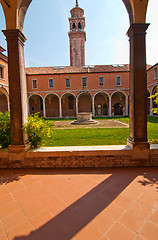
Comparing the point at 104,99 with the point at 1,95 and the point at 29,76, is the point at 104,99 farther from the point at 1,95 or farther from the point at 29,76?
the point at 1,95

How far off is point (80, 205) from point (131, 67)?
330cm

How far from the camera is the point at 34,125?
3.25 metres

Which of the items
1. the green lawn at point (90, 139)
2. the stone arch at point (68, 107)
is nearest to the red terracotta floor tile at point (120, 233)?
the green lawn at point (90, 139)

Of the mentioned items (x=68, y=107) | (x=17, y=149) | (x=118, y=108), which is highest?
(x=68, y=107)

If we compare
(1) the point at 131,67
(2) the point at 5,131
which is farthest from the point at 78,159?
(1) the point at 131,67

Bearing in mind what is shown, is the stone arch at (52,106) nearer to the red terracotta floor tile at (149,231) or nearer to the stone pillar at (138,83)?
the stone pillar at (138,83)

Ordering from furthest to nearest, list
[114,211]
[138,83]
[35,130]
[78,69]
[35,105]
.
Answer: [35,105] → [78,69] → [35,130] → [138,83] → [114,211]

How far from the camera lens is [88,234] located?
1.46 m

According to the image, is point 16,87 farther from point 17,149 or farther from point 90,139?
point 90,139

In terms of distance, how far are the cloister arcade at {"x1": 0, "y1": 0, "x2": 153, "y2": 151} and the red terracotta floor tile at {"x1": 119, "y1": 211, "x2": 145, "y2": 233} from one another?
1.66 m

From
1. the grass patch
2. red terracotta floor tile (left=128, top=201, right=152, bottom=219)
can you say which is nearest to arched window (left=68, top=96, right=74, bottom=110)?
the grass patch

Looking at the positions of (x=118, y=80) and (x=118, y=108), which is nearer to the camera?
(x=118, y=80)

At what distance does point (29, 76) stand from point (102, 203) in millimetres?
24479

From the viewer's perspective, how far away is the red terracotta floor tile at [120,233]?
1.41 m
